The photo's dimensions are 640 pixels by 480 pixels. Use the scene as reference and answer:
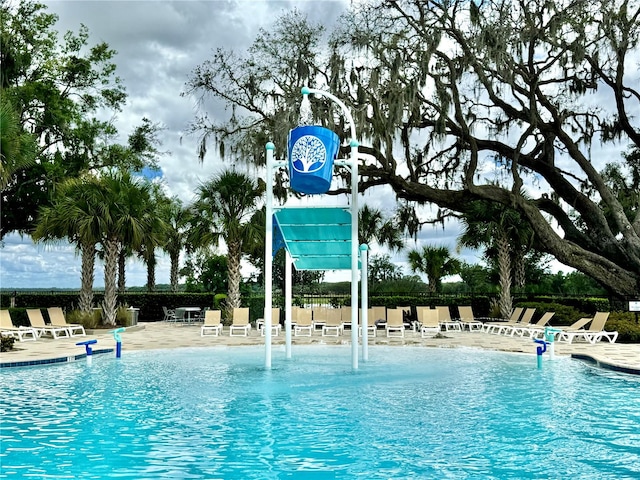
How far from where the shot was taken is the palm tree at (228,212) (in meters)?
21.4

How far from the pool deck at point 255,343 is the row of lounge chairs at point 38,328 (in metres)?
0.36

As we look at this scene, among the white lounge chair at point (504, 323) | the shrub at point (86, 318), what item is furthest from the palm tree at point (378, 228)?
the shrub at point (86, 318)

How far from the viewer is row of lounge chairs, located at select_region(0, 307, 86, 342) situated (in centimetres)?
1619

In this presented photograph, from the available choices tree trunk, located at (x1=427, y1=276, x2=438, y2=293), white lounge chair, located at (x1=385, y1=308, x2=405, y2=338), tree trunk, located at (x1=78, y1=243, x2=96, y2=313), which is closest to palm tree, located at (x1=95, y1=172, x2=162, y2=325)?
tree trunk, located at (x1=78, y1=243, x2=96, y2=313)

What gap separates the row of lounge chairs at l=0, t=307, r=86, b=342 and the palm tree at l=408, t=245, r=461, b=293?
1418 centimetres

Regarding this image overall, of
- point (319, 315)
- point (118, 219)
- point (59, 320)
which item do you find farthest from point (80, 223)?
point (319, 315)

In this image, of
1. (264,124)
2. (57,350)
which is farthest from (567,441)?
(264,124)

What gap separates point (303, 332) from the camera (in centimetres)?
2061

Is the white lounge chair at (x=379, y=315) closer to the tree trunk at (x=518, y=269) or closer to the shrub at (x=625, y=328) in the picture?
the shrub at (x=625, y=328)

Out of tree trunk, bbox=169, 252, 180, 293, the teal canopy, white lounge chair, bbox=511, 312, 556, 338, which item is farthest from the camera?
tree trunk, bbox=169, 252, 180, 293

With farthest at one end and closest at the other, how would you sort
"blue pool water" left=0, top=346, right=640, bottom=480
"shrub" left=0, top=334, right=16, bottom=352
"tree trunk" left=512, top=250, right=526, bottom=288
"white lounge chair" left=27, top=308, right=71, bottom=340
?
"tree trunk" left=512, top=250, right=526, bottom=288 < "white lounge chair" left=27, top=308, right=71, bottom=340 < "shrub" left=0, top=334, right=16, bottom=352 < "blue pool water" left=0, top=346, right=640, bottom=480

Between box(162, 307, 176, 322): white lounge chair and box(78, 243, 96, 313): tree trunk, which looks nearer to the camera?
box(78, 243, 96, 313): tree trunk

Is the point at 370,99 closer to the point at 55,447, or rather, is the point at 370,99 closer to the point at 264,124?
the point at 264,124

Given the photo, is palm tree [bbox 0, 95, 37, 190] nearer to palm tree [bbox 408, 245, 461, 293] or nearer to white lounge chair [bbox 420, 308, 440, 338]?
white lounge chair [bbox 420, 308, 440, 338]
